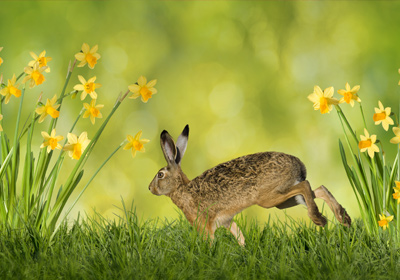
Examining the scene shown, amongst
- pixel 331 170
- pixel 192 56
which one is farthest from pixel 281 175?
pixel 192 56

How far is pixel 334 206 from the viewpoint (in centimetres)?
269

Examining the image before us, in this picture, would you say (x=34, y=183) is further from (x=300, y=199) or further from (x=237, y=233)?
(x=300, y=199)

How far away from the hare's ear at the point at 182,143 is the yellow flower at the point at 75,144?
1.71 feet

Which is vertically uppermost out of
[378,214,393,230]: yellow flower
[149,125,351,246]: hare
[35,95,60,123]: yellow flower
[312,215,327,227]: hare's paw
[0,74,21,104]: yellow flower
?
[0,74,21,104]: yellow flower

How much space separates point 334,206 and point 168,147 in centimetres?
93

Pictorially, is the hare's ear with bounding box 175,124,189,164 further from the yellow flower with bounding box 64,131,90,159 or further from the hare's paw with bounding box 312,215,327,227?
the hare's paw with bounding box 312,215,327,227

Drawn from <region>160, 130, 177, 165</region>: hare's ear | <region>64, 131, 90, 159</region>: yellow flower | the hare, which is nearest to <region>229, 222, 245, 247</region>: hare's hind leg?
the hare

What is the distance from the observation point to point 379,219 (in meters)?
2.71

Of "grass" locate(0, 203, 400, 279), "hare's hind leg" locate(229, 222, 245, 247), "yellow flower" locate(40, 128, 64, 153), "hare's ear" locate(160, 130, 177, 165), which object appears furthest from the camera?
"hare's ear" locate(160, 130, 177, 165)

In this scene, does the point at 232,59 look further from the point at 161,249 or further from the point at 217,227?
the point at 161,249

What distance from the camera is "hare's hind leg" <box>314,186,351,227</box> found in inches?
106

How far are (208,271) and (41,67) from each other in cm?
132

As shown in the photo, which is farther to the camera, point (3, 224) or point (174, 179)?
point (174, 179)

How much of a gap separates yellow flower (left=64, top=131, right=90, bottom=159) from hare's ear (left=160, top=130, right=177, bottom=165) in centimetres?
42
